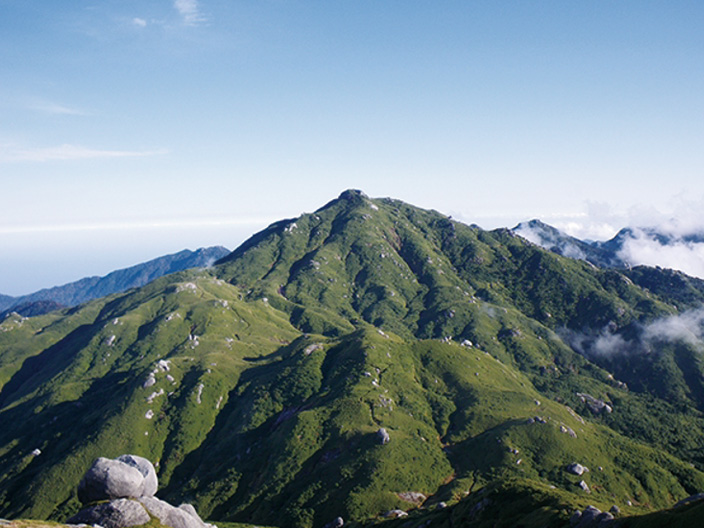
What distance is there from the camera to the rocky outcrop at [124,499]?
95.1m

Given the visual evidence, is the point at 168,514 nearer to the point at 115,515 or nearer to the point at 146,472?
the point at 115,515

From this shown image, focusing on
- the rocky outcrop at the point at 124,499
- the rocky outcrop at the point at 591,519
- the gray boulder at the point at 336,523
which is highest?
the rocky outcrop at the point at 124,499

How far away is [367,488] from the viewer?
619 feet

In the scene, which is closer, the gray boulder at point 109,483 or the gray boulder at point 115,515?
the gray boulder at point 115,515

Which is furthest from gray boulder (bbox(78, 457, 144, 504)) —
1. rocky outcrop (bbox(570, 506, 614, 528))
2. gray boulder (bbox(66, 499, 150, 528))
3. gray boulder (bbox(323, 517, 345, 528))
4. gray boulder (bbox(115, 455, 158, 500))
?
rocky outcrop (bbox(570, 506, 614, 528))

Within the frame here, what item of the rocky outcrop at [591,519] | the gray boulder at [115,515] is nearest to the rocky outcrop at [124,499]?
the gray boulder at [115,515]

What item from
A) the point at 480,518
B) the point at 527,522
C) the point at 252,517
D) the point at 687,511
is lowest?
the point at 252,517

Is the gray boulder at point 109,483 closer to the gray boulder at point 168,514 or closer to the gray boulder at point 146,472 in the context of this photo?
the gray boulder at point 146,472

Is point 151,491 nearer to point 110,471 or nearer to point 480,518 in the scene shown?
point 110,471

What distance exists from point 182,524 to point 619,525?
104 meters

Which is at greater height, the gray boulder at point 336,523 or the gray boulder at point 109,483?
the gray boulder at point 109,483

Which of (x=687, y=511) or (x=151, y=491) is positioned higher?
(x=687, y=511)

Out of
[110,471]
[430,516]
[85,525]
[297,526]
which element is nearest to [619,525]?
[430,516]

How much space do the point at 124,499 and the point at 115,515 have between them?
518cm
